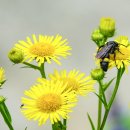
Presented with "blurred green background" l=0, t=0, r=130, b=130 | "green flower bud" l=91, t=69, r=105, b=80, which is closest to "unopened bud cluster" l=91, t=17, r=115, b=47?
"green flower bud" l=91, t=69, r=105, b=80

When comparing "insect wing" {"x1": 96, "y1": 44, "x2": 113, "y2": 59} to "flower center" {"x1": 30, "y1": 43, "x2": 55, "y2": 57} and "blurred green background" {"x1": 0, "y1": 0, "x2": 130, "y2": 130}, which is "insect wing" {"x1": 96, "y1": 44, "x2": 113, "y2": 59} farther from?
"blurred green background" {"x1": 0, "y1": 0, "x2": 130, "y2": 130}

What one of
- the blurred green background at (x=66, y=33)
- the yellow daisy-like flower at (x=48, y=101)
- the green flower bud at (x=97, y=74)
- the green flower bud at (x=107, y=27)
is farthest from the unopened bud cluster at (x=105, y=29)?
the blurred green background at (x=66, y=33)

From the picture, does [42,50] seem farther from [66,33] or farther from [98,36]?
[66,33]

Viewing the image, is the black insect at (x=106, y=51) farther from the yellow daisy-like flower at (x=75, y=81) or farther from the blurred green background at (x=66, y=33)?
the blurred green background at (x=66, y=33)

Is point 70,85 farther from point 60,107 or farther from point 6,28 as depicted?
point 6,28

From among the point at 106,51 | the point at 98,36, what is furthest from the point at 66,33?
the point at 106,51
